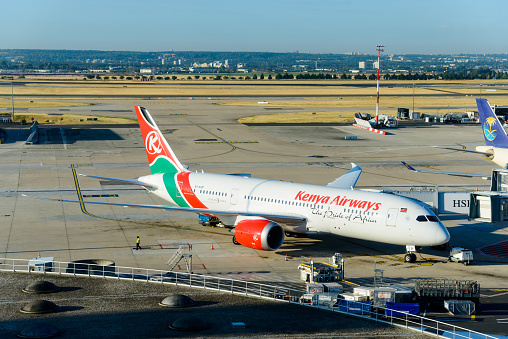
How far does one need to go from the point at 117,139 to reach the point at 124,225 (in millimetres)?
60209

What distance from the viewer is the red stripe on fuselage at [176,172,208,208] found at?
2247 inches

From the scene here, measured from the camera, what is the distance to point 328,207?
49.9 metres

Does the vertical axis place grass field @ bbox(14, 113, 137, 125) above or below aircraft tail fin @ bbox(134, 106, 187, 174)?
above

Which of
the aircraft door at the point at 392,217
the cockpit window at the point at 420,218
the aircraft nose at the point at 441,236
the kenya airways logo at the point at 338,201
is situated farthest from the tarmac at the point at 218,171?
the kenya airways logo at the point at 338,201

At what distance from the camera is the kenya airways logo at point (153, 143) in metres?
60.1

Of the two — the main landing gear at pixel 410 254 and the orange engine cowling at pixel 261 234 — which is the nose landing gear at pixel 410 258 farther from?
the orange engine cowling at pixel 261 234

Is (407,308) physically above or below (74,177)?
below

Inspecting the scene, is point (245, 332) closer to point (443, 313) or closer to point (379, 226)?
point (443, 313)

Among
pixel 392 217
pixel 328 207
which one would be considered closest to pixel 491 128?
pixel 392 217

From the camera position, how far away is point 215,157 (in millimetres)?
99438

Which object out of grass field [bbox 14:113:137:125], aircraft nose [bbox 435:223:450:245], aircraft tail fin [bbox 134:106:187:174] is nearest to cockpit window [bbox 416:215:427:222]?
aircraft nose [bbox 435:223:450:245]

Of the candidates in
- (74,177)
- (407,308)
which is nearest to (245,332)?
(407,308)

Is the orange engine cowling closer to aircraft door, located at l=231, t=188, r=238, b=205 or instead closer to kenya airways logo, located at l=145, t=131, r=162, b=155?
aircraft door, located at l=231, t=188, r=238, b=205

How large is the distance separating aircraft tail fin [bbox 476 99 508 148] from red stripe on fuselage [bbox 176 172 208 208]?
108 ft
